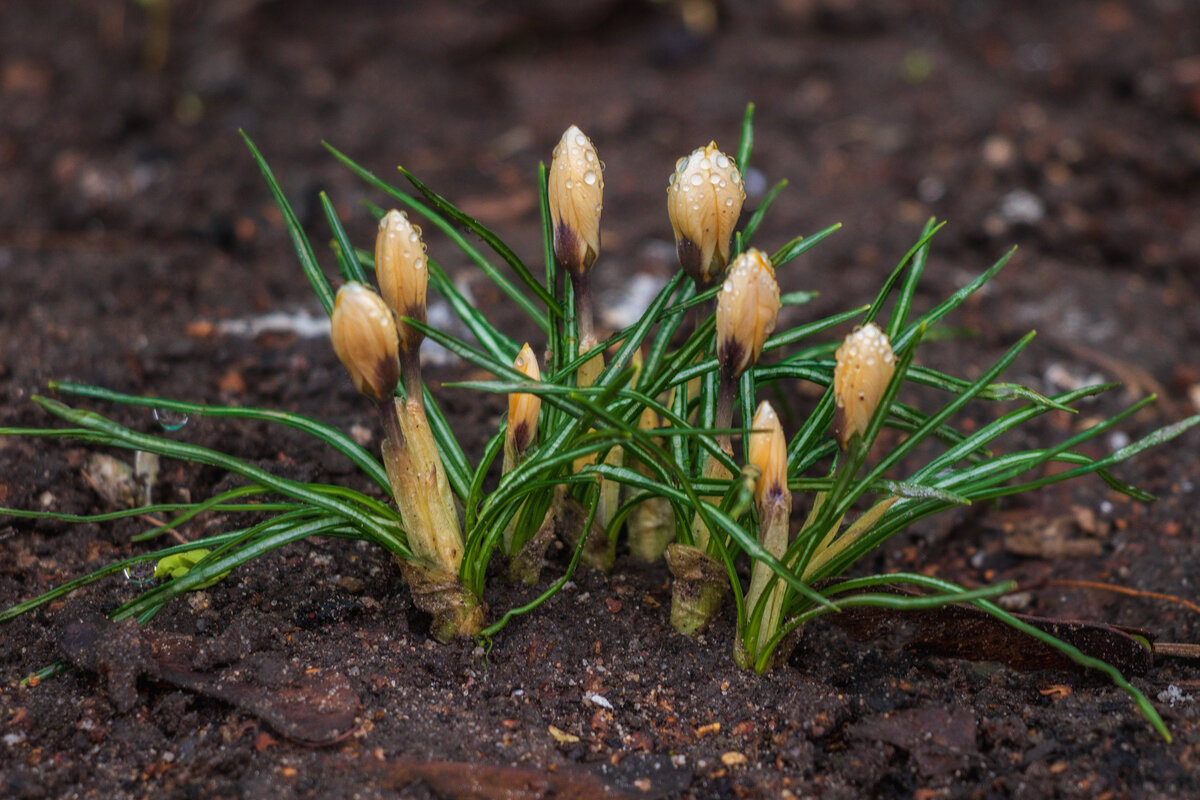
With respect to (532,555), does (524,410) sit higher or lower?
higher

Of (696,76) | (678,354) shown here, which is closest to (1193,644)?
(678,354)

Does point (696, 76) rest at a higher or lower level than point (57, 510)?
higher

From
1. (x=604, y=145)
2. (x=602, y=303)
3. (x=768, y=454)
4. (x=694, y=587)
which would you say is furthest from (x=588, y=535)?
(x=604, y=145)

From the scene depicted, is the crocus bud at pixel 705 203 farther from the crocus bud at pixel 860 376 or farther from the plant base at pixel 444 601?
the plant base at pixel 444 601

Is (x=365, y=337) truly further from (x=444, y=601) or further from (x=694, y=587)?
(x=694, y=587)

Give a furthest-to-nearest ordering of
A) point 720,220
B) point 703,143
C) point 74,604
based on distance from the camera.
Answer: point 703,143 → point 74,604 → point 720,220

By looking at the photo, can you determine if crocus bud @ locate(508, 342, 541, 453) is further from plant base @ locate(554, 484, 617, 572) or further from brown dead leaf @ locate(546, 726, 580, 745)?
brown dead leaf @ locate(546, 726, 580, 745)

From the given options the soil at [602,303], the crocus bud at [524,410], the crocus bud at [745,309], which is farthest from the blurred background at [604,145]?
the crocus bud at [745,309]

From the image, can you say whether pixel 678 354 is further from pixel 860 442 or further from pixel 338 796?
pixel 338 796
